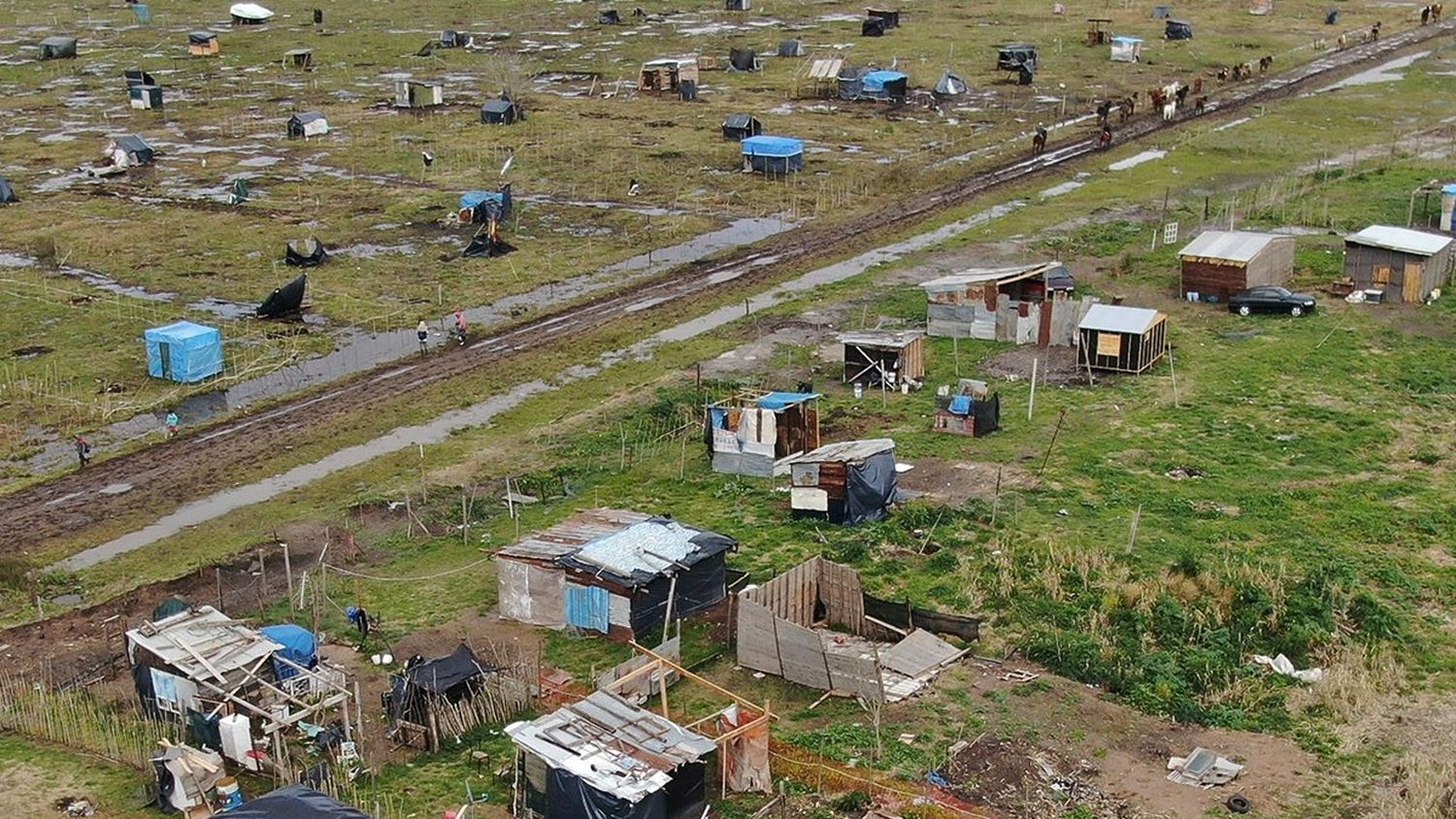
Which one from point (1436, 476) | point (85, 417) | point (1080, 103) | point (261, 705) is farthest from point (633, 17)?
point (261, 705)

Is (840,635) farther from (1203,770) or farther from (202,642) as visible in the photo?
(202,642)

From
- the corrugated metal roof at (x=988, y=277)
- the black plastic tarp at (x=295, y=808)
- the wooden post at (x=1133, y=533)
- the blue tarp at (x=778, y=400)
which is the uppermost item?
the corrugated metal roof at (x=988, y=277)

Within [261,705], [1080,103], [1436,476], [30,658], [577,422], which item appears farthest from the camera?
[1080,103]

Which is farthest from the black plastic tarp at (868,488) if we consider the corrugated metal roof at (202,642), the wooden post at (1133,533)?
the corrugated metal roof at (202,642)

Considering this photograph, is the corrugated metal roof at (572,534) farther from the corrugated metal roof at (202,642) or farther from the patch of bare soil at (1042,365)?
the patch of bare soil at (1042,365)

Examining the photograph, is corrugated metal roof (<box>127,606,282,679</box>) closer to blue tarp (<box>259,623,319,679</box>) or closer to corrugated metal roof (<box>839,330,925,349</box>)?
blue tarp (<box>259,623,319,679</box>)

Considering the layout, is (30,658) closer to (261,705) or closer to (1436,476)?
(261,705)
